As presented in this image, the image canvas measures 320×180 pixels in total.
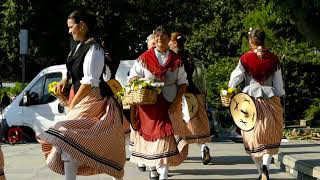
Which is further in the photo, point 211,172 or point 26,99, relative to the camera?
point 26,99

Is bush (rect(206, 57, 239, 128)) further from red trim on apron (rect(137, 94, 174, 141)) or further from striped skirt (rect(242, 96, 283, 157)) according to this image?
red trim on apron (rect(137, 94, 174, 141))

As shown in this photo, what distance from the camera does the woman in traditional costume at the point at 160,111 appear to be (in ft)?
23.2

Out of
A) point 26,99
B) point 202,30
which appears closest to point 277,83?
point 26,99

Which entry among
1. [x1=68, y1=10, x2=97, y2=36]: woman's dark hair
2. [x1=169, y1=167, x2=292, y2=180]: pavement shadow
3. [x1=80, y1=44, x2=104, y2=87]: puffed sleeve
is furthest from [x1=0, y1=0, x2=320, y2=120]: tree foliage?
[x1=80, y1=44, x2=104, y2=87]: puffed sleeve

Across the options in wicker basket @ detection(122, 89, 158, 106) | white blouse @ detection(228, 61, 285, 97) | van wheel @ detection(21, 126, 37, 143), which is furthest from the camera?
van wheel @ detection(21, 126, 37, 143)

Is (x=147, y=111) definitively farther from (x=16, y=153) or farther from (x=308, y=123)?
(x=308, y=123)

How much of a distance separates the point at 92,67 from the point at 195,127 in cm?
339

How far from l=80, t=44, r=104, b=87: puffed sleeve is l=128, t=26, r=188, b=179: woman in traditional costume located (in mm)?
1293

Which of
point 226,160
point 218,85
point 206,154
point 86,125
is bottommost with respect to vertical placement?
point 226,160

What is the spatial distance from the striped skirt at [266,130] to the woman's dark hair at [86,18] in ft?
7.97

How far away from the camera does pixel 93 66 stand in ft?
19.5

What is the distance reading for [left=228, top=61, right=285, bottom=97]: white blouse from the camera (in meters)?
7.79

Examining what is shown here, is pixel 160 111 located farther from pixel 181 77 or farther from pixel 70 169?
pixel 70 169

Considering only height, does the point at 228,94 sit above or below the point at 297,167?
above
